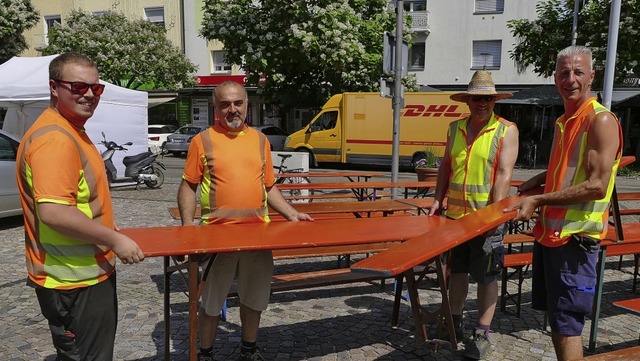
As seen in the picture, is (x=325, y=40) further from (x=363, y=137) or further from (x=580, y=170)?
(x=580, y=170)

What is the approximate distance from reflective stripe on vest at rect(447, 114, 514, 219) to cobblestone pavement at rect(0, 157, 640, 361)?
3.62 feet

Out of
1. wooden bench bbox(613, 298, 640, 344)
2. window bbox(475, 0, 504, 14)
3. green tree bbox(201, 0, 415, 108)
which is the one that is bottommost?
wooden bench bbox(613, 298, 640, 344)

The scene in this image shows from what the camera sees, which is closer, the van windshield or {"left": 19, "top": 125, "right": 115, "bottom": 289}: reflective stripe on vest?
{"left": 19, "top": 125, "right": 115, "bottom": 289}: reflective stripe on vest

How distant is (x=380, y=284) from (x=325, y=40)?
1348 centimetres

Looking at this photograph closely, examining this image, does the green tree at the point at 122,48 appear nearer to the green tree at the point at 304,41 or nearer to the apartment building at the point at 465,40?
the green tree at the point at 304,41

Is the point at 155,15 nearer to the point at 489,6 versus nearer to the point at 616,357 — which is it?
the point at 489,6

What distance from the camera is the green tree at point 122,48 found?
2600cm

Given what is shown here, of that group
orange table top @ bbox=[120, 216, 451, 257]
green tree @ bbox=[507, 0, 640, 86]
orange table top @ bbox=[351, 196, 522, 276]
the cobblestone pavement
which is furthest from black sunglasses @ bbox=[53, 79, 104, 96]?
green tree @ bbox=[507, 0, 640, 86]

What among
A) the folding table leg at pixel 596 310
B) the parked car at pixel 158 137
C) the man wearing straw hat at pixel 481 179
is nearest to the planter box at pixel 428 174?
the folding table leg at pixel 596 310

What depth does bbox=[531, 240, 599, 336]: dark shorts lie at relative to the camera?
8.23ft

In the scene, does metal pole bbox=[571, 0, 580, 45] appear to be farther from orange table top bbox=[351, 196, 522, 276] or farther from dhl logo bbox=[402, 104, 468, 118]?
orange table top bbox=[351, 196, 522, 276]

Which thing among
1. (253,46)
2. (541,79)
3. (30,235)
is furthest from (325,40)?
(30,235)

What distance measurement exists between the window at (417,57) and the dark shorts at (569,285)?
1017 inches

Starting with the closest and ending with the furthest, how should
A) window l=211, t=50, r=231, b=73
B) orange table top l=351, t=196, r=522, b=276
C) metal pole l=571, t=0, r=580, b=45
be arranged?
orange table top l=351, t=196, r=522, b=276
metal pole l=571, t=0, r=580, b=45
window l=211, t=50, r=231, b=73
